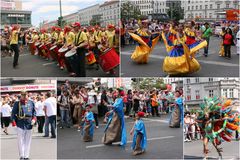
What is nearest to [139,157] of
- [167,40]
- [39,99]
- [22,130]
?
[22,130]

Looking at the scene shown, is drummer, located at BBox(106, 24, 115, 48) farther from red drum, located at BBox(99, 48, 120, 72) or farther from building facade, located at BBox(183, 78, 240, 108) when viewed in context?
building facade, located at BBox(183, 78, 240, 108)

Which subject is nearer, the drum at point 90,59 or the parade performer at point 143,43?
the drum at point 90,59

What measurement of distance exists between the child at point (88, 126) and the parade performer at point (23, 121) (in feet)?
5.66

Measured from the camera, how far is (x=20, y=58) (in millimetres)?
9516

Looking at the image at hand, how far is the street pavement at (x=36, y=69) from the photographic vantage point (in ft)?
26.2

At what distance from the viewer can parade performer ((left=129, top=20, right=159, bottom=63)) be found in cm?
1076

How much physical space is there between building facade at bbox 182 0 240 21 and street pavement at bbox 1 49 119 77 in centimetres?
955

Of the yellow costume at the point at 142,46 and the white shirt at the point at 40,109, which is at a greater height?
the yellow costume at the point at 142,46

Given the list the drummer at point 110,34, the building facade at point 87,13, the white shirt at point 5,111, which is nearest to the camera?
the building facade at point 87,13

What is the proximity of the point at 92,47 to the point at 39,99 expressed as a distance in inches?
149

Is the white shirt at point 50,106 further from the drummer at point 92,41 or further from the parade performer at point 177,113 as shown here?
the parade performer at point 177,113

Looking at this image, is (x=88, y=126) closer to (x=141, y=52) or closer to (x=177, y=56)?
(x=177, y=56)

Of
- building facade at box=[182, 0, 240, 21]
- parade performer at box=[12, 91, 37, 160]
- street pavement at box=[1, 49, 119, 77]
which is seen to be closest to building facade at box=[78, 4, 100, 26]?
street pavement at box=[1, 49, 119, 77]

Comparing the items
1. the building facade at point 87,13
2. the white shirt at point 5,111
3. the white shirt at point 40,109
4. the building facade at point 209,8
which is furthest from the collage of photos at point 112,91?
the building facade at point 209,8
